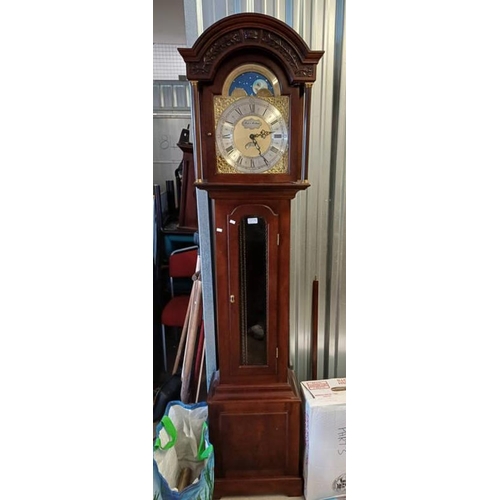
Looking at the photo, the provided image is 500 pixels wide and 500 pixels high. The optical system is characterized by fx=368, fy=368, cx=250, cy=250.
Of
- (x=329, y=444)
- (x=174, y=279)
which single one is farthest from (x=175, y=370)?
(x=329, y=444)

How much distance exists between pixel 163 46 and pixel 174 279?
1.71 m

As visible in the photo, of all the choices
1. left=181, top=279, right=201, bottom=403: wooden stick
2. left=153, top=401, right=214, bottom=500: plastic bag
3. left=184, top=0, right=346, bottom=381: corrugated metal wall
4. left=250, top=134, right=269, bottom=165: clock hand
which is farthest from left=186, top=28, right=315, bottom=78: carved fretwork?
left=153, top=401, right=214, bottom=500: plastic bag

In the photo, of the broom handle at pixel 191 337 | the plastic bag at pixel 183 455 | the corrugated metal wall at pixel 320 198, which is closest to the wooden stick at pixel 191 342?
the broom handle at pixel 191 337

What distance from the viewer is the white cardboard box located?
1440 millimetres

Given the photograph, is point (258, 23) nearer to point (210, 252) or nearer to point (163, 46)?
point (210, 252)

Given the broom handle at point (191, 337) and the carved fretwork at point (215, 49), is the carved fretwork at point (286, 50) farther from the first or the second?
the broom handle at point (191, 337)

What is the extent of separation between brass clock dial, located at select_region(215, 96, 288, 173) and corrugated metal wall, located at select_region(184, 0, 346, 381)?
1.17ft

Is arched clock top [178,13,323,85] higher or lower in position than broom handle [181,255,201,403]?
higher

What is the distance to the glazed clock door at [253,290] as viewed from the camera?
1.40 meters

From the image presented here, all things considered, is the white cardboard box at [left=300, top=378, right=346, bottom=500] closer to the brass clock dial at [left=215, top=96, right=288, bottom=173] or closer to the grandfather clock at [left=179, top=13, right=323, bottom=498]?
the grandfather clock at [left=179, top=13, right=323, bottom=498]

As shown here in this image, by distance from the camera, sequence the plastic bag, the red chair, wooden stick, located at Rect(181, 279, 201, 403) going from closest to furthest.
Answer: the plastic bag → wooden stick, located at Rect(181, 279, 201, 403) → the red chair

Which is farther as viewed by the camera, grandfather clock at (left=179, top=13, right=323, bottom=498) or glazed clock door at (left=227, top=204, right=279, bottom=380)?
glazed clock door at (left=227, top=204, right=279, bottom=380)

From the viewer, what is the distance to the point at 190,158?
2422mm

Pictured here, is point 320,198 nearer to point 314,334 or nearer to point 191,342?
point 314,334
